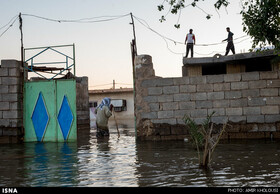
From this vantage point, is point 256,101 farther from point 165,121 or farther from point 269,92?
point 165,121

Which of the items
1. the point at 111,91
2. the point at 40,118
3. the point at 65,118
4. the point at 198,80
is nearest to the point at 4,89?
the point at 40,118

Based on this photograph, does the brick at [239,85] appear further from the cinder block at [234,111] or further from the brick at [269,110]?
the brick at [269,110]

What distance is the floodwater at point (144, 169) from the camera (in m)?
4.77

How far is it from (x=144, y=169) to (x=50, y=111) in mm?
6789

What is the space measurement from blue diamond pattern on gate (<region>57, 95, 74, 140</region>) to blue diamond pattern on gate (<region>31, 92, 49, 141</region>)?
490 mm

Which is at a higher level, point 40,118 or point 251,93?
point 251,93

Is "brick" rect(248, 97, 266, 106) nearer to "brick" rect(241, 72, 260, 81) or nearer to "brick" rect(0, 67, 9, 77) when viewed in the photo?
"brick" rect(241, 72, 260, 81)

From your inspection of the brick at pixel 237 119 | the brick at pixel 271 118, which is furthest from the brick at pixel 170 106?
the brick at pixel 271 118

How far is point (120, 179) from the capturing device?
4988mm

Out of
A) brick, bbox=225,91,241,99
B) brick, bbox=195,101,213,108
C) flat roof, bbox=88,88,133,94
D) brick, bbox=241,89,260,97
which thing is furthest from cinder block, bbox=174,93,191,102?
flat roof, bbox=88,88,133,94

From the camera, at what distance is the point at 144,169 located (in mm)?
5840

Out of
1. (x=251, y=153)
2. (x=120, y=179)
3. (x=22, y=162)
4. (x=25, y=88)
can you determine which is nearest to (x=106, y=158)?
(x=22, y=162)

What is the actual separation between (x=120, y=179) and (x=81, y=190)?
4.19 ft

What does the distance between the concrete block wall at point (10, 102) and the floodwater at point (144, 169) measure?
3.55m
